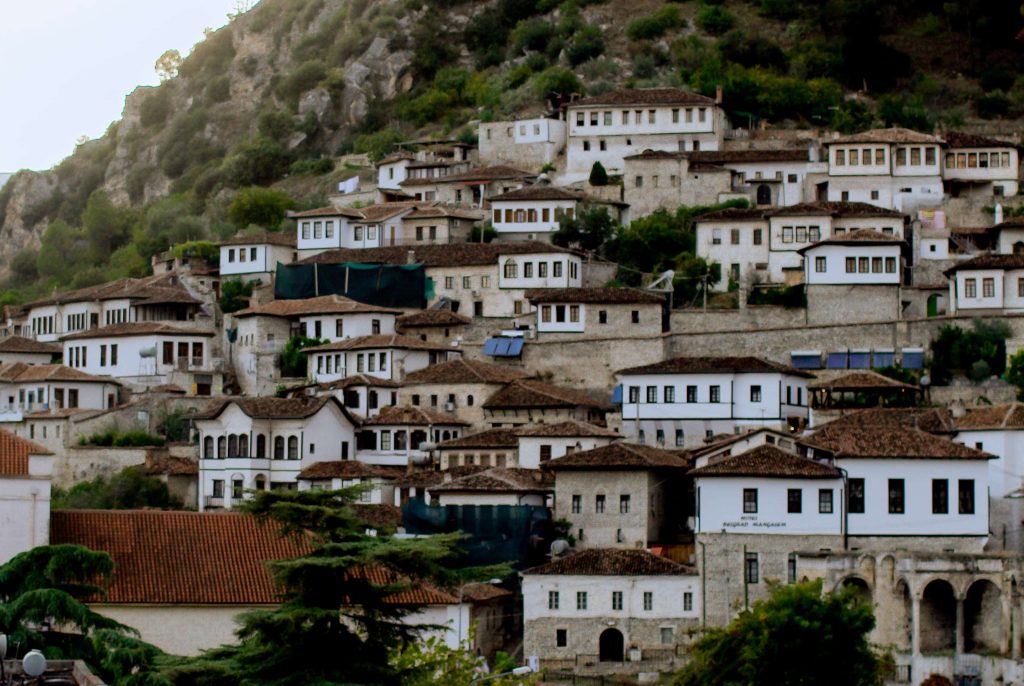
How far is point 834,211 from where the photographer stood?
81.4m

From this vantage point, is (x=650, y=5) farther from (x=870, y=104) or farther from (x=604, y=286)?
(x=604, y=286)

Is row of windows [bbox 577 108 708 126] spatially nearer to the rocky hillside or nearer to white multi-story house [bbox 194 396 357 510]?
the rocky hillside

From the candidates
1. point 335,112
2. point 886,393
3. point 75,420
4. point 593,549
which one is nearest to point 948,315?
point 886,393

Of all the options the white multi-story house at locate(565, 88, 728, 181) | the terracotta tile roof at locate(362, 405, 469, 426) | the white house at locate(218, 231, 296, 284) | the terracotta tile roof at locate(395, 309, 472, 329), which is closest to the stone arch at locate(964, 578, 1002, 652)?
the terracotta tile roof at locate(362, 405, 469, 426)

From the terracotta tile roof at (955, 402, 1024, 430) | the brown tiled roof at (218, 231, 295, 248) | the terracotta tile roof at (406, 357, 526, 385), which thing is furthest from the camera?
the brown tiled roof at (218, 231, 295, 248)

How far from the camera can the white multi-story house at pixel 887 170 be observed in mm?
86750

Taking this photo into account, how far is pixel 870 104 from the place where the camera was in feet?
340

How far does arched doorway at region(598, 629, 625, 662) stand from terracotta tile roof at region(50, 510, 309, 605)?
40.5 ft

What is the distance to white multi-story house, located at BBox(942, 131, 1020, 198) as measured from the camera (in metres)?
88.1

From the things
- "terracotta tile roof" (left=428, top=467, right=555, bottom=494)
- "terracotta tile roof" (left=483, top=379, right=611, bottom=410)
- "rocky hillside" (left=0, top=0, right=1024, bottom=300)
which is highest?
"rocky hillside" (left=0, top=0, right=1024, bottom=300)

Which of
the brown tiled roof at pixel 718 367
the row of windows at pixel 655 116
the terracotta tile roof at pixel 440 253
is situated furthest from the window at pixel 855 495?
the row of windows at pixel 655 116

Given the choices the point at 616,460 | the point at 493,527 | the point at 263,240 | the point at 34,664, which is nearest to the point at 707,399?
the point at 616,460

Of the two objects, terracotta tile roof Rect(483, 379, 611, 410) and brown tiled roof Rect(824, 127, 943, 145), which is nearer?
terracotta tile roof Rect(483, 379, 611, 410)

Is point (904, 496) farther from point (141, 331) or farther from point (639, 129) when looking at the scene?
point (639, 129)
